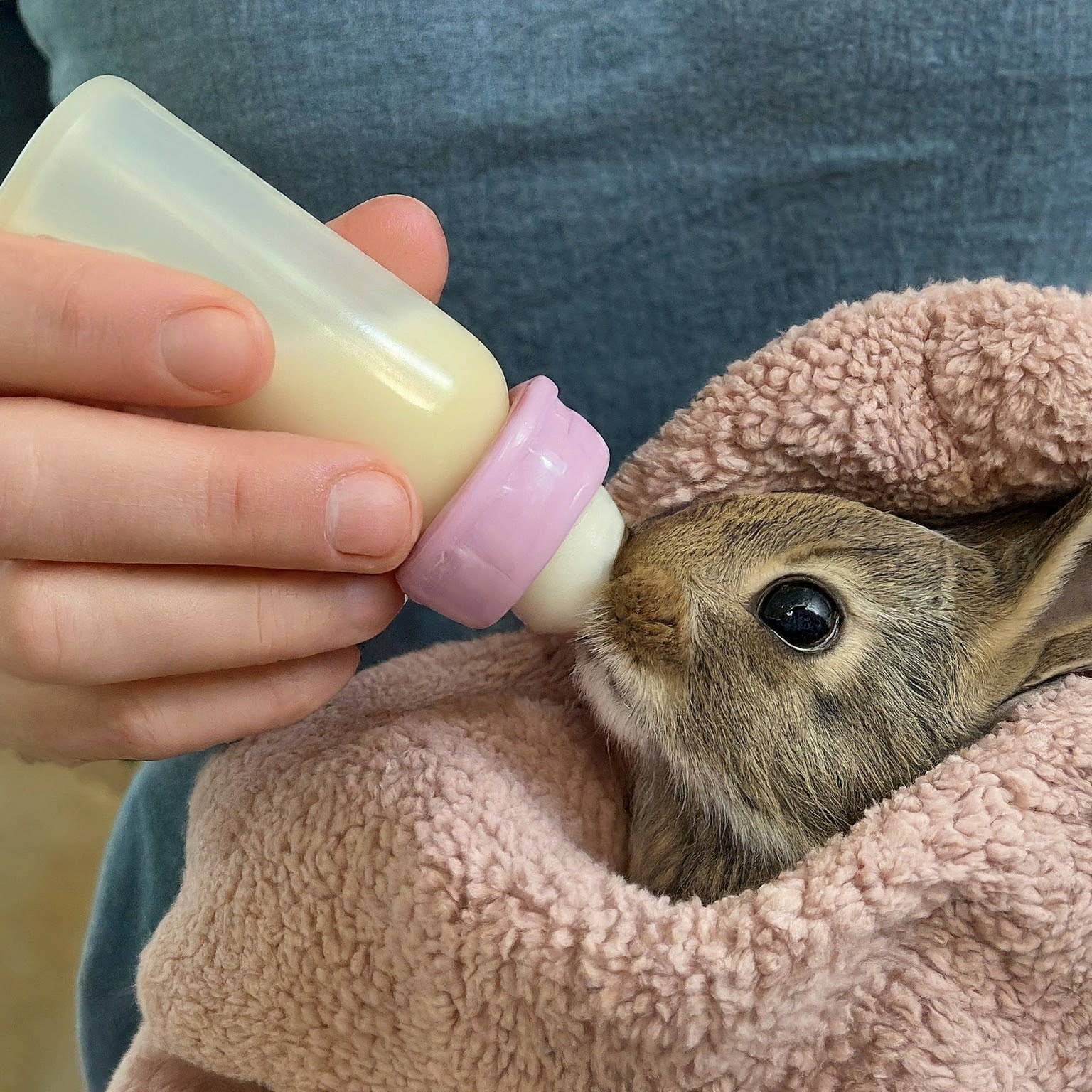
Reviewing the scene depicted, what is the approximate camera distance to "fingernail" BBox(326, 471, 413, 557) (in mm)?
484

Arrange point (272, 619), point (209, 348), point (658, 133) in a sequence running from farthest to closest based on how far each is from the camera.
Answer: point (658, 133) → point (272, 619) → point (209, 348)

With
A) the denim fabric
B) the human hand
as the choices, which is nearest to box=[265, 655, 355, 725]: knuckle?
the human hand

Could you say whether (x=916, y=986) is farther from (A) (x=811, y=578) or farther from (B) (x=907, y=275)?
(B) (x=907, y=275)

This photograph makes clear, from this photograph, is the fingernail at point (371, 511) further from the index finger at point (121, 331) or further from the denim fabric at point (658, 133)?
the denim fabric at point (658, 133)

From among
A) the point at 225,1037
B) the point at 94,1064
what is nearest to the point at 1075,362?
the point at 225,1037

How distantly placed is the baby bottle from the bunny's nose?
0.09 metres

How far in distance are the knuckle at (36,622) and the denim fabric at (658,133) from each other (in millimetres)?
467

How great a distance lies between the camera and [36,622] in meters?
0.53

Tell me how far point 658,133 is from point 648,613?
50 cm

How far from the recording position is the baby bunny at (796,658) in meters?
0.60

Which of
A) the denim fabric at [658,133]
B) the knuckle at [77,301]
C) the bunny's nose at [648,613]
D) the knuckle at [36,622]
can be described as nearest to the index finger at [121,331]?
the knuckle at [77,301]

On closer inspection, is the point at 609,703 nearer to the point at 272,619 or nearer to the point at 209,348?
the point at 272,619

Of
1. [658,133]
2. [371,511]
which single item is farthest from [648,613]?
[658,133]

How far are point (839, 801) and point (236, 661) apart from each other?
1.23 feet
